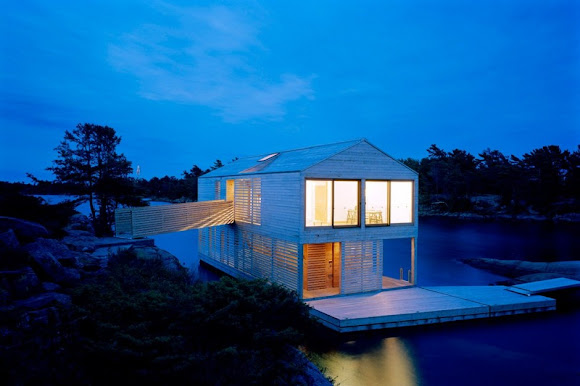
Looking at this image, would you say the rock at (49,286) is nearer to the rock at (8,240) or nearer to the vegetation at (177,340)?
the vegetation at (177,340)

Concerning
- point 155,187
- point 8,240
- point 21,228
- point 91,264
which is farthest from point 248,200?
point 155,187

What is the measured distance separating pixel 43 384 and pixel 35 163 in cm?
4261

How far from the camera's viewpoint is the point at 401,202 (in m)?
11.8

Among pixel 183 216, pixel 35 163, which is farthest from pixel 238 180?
pixel 35 163

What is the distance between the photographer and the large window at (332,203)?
10812 mm

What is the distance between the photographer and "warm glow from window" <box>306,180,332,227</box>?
35.4 ft

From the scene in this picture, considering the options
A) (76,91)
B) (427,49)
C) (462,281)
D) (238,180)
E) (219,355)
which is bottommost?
(462,281)

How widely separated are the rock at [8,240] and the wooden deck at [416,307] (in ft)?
21.6

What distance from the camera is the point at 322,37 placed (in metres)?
A: 62.5

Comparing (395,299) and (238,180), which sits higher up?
(238,180)

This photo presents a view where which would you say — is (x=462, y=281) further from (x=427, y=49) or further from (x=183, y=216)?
(x=427, y=49)

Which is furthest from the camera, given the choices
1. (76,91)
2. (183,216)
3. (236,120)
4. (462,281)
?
(236,120)

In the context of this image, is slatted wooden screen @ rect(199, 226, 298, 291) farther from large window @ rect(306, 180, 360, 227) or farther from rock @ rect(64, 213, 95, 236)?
rock @ rect(64, 213, 95, 236)

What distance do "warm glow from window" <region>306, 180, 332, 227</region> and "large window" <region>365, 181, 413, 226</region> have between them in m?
Answer: 1.37
